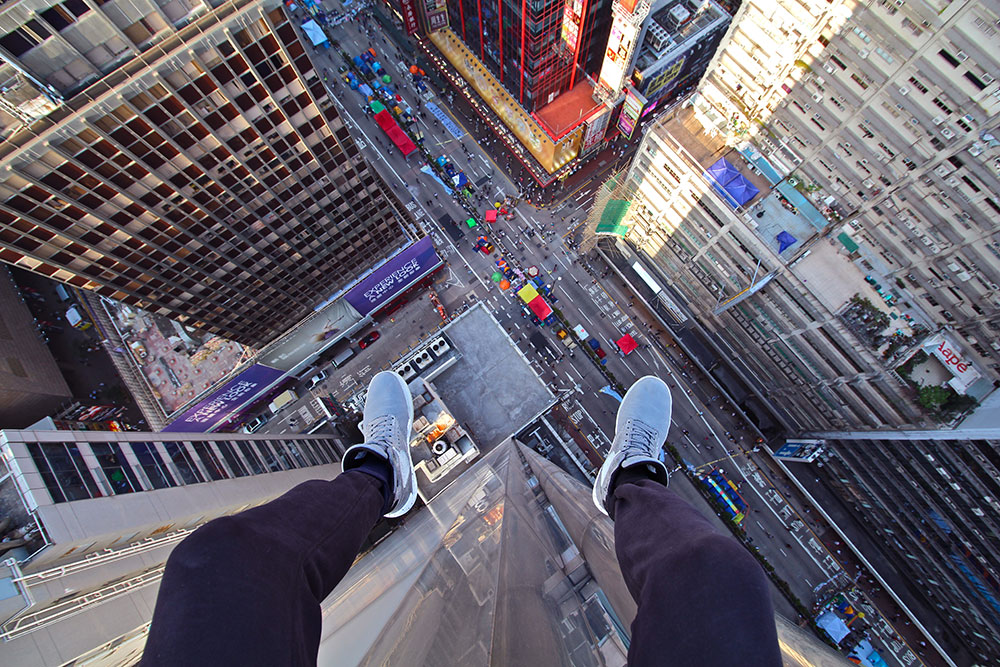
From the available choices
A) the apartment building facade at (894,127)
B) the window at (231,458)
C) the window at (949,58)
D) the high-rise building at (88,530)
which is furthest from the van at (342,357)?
the window at (949,58)

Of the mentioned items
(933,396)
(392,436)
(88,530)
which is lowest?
(933,396)

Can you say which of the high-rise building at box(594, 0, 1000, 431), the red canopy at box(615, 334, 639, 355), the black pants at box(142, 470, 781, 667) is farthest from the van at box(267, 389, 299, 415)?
the black pants at box(142, 470, 781, 667)

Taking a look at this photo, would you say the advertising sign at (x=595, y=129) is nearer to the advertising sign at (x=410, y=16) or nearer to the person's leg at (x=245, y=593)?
the advertising sign at (x=410, y=16)

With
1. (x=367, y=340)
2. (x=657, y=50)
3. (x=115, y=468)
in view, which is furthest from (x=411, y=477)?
(x=657, y=50)

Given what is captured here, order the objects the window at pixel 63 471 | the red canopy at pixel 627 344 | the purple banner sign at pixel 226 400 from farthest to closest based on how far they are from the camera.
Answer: the red canopy at pixel 627 344
the purple banner sign at pixel 226 400
the window at pixel 63 471

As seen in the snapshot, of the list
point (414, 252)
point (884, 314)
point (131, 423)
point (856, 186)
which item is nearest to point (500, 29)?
point (414, 252)

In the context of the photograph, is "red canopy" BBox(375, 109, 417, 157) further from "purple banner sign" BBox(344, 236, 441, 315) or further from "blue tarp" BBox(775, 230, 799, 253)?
"blue tarp" BBox(775, 230, 799, 253)

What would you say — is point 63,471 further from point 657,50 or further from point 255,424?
point 657,50
